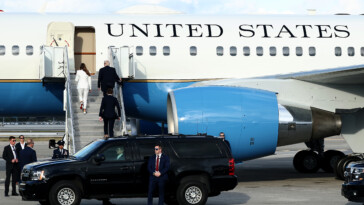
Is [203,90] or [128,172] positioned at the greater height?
[203,90]

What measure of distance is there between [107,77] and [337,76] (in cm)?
703

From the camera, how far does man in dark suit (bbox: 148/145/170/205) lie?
15.5m

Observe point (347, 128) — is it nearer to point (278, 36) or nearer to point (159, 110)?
point (278, 36)

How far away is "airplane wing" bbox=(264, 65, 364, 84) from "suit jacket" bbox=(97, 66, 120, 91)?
5.58m

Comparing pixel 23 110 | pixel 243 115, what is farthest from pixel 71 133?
pixel 243 115

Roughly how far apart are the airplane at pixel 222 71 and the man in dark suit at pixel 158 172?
4460mm

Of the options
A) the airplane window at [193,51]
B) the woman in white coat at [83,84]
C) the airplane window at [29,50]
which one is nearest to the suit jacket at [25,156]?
the woman in white coat at [83,84]

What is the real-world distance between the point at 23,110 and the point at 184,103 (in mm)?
5949

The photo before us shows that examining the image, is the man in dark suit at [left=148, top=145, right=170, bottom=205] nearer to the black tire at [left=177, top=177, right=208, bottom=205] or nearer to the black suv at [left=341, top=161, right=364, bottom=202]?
the black tire at [left=177, top=177, right=208, bottom=205]

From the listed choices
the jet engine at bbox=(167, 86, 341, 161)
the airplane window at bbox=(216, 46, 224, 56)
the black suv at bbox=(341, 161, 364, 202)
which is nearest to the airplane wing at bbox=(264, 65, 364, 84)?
the jet engine at bbox=(167, 86, 341, 161)

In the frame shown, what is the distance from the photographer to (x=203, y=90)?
20844 mm

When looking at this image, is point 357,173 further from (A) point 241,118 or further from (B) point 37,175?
(B) point 37,175

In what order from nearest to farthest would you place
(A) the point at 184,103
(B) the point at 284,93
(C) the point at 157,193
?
(C) the point at 157,193, (A) the point at 184,103, (B) the point at 284,93

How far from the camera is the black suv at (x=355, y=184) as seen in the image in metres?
14.1
